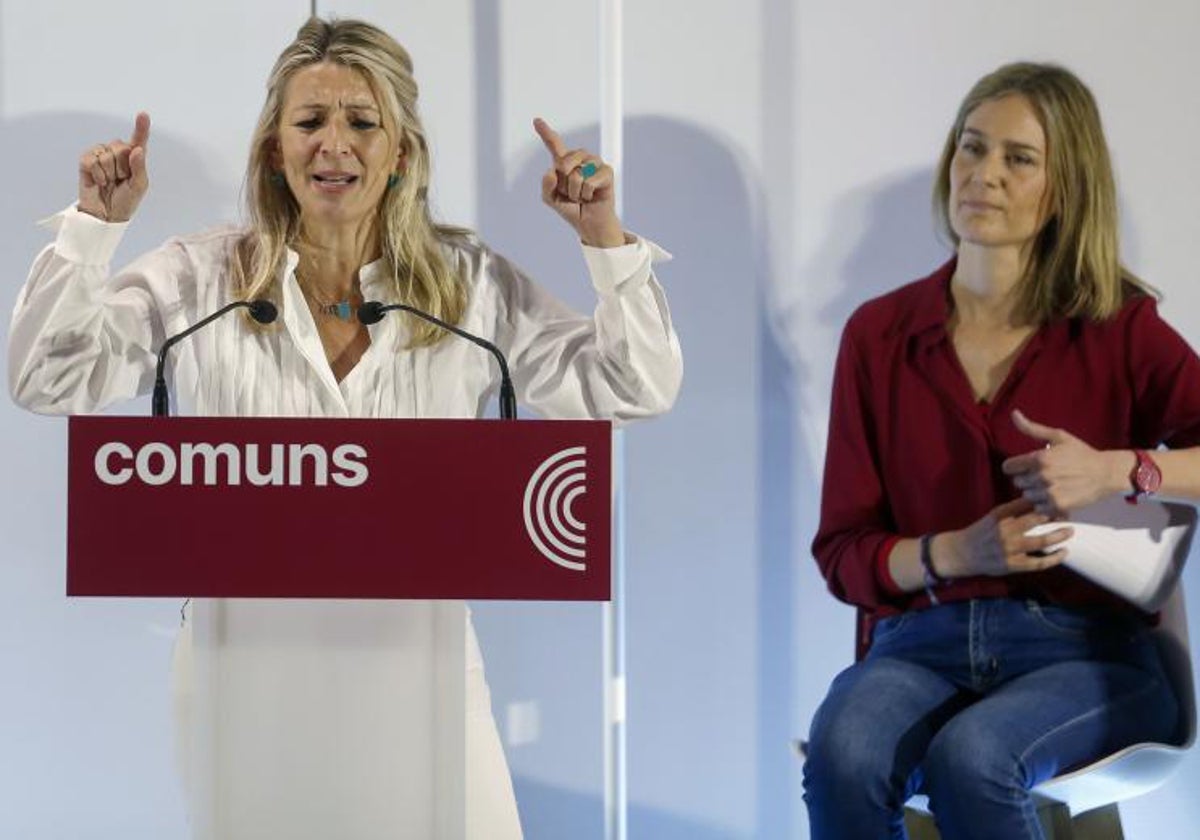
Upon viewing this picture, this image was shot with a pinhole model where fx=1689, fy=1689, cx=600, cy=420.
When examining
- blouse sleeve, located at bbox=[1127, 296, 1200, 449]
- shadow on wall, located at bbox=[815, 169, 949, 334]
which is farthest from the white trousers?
shadow on wall, located at bbox=[815, 169, 949, 334]

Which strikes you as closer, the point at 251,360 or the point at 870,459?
the point at 251,360

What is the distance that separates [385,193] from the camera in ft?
7.73

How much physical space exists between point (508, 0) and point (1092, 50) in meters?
1.14

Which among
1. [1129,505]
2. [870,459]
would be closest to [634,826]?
[870,459]

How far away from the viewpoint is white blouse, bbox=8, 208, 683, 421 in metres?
2.18

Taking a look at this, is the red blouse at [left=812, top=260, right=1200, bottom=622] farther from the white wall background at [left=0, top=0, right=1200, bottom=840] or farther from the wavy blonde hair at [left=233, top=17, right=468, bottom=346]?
the wavy blonde hair at [left=233, top=17, right=468, bottom=346]

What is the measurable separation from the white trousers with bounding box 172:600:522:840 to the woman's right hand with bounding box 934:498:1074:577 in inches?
38.5

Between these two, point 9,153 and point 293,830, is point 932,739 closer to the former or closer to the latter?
point 293,830

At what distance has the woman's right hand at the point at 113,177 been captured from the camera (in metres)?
2.16

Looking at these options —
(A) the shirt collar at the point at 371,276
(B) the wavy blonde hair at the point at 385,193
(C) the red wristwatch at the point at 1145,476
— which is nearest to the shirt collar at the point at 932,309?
(C) the red wristwatch at the point at 1145,476

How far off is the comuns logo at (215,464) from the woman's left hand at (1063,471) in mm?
1131

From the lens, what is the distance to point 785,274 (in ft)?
11.0

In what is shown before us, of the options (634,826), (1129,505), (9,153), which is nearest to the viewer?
(1129,505)

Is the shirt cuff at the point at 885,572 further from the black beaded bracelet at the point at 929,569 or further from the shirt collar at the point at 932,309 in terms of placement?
the shirt collar at the point at 932,309
